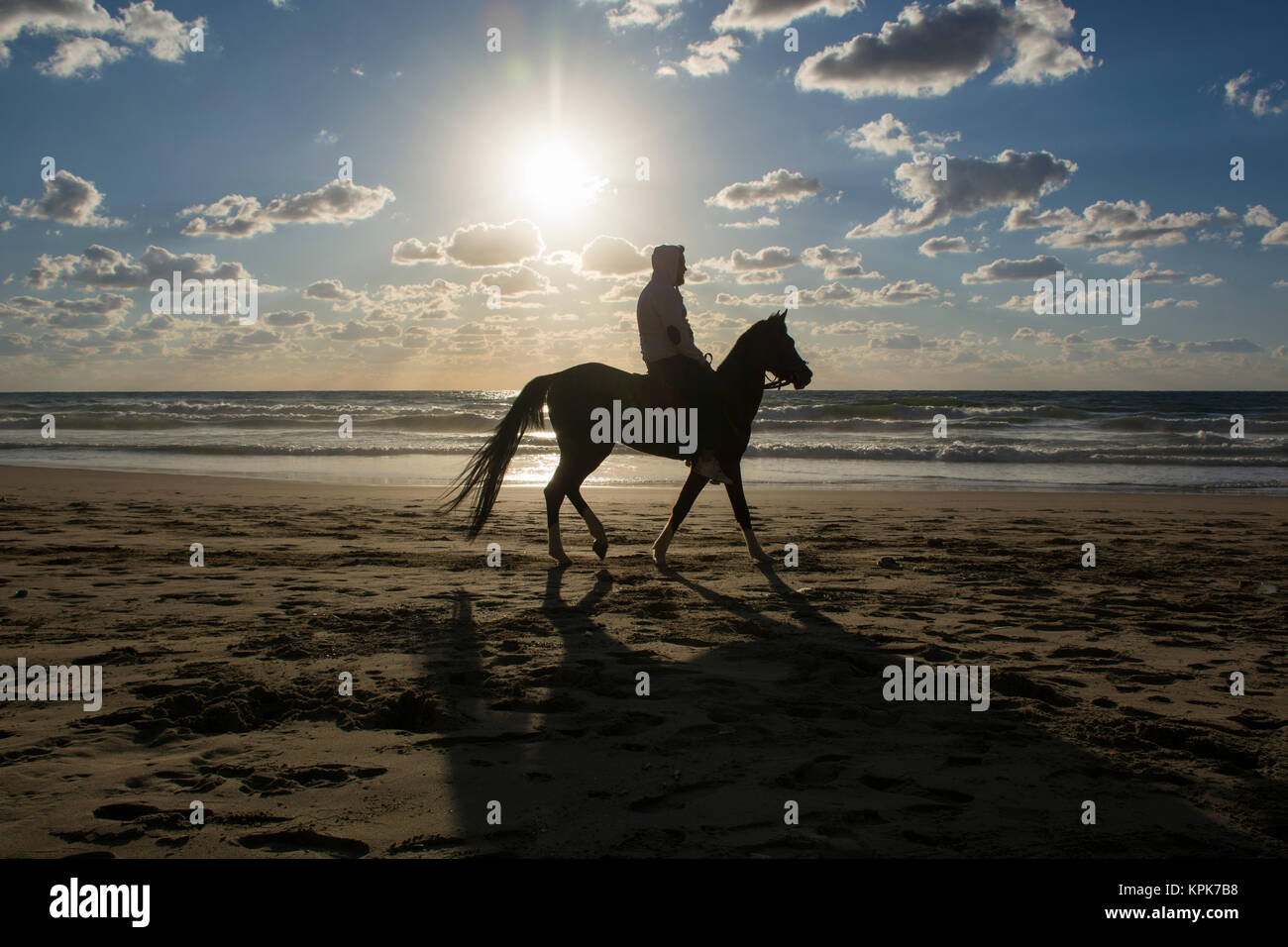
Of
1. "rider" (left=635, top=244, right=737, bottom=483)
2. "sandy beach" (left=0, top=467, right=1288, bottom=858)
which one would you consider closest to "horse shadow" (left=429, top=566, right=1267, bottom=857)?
"sandy beach" (left=0, top=467, right=1288, bottom=858)

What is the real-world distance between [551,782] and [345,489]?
11.3 meters

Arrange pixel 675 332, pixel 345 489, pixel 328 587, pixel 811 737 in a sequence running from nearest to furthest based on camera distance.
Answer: pixel 811 737, pixel 328 587, pixel 675 332, pixel 345 489

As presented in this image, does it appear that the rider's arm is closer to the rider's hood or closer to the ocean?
the rider's hood

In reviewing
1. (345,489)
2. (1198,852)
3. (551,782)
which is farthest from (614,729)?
(345,489)

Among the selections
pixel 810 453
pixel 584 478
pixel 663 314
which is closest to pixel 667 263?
pixel 663 314

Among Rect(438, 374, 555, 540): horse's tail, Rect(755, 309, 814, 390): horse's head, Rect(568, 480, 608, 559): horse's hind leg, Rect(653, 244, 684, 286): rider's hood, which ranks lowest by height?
Rect(568, 480, 608, 559): horse's hind leg

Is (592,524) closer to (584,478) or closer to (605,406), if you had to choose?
(584,478)

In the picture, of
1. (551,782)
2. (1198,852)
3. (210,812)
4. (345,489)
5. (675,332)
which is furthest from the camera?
(345,489)

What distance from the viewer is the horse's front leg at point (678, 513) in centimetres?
678

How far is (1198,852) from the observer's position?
226 cm

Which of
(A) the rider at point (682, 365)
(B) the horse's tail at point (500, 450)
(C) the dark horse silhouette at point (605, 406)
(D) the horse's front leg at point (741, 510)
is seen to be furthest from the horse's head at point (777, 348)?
(B) the horse's tail at point (500, 450)

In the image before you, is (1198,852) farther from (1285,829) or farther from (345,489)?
(345,489)

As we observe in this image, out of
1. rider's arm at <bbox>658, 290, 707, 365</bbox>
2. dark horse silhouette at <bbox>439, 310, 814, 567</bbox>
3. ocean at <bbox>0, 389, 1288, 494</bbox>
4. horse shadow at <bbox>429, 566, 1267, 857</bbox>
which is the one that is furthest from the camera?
ocean at <bbox>0, 389, 1288, 494</bbox>

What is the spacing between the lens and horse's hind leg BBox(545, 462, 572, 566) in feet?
22.5
